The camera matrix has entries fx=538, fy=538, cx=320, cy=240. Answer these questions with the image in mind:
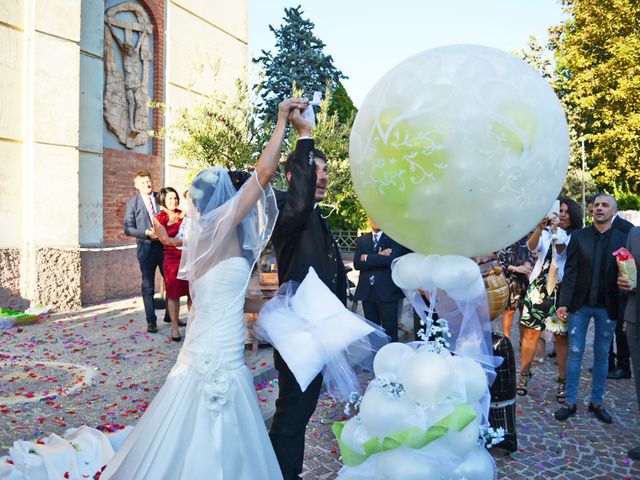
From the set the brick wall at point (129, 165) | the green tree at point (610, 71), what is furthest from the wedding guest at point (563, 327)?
the green tree at point (610, 71)

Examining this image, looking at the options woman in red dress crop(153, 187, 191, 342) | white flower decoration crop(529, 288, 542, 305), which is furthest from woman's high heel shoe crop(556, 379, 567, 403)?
woman in red dress crop(153, 187, 191, 342)

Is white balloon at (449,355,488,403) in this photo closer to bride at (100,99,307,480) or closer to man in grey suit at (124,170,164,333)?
bride at (100,99,307,480)

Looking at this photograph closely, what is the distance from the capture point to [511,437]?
162 inches

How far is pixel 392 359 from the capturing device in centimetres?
235

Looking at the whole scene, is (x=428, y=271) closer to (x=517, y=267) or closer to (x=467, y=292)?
(x=467, y=292)

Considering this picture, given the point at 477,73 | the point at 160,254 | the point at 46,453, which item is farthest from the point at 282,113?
the point at 160,254

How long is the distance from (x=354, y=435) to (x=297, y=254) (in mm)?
1177

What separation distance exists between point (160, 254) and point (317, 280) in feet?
17.4

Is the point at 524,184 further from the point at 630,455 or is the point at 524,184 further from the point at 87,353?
the point at 87,353

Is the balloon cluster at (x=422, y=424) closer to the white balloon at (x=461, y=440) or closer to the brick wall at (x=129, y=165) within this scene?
the white balloon at (x=461, y=440)

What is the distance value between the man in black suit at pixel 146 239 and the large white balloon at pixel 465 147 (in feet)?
19.0

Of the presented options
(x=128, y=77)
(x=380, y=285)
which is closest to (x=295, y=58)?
(x=128, y=77)

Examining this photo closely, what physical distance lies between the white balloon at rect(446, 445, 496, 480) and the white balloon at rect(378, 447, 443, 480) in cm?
9

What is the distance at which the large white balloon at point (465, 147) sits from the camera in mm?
1975
